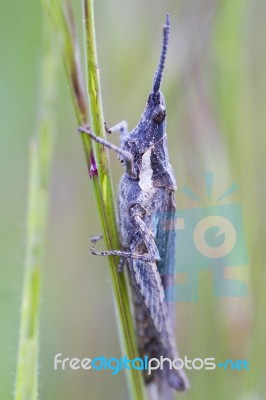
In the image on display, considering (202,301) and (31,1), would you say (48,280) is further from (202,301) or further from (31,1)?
(31,1)

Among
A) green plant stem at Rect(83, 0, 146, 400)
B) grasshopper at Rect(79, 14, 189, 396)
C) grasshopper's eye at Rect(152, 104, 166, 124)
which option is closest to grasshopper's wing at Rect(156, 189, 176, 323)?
grasshopper at Rect(79, 14, 189, 396)

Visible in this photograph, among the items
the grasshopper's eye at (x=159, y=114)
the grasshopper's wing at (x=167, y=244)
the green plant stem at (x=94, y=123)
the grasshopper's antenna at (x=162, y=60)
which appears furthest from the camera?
the grasshopper's wing at (x=167, y=244)

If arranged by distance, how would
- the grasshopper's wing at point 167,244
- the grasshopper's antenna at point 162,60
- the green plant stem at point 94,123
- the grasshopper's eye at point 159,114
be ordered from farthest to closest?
the grasshopper's wing at point 167,244, the grasshopper's eye at point 159,114, the grasshopper's antenna at point 162,60, the green plant stem at point 94,123

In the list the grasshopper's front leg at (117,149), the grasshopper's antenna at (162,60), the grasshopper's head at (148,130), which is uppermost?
the grasshopper's antenna at (162,60)

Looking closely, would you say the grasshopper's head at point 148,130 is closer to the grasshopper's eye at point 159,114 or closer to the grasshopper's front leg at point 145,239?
the grasshopper's eye at point 159,114

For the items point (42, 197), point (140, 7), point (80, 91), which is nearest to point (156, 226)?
point (42, 197)

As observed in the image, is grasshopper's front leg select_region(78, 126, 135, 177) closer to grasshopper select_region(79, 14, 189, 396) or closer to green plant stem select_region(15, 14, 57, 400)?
grasshopper select_region(79, 14, 189, 396)

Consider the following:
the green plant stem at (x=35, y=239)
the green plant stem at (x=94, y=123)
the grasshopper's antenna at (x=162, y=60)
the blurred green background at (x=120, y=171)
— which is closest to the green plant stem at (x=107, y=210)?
the green plant stem at (x=94, y=123)
